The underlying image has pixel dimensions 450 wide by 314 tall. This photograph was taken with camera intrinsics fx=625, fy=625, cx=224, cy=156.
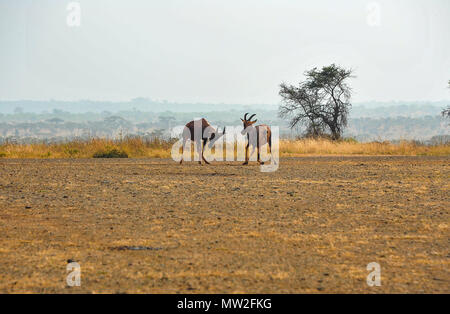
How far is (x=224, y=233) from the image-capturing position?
29.5 feet

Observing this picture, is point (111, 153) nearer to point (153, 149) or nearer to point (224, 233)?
point (153, 149)

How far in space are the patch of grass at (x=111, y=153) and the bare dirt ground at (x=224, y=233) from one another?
9071mm

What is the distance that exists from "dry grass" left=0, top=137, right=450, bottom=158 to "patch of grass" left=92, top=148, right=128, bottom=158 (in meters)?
0.10

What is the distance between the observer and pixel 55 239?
8641 mm

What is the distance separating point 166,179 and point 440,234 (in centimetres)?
883

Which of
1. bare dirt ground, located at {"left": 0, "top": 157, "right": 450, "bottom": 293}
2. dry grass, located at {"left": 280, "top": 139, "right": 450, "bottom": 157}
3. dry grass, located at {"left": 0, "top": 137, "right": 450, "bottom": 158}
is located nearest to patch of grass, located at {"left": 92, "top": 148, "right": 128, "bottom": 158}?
dry grass, located at {"left": 0, "top": 137, "right": 450, "bottom": 158}

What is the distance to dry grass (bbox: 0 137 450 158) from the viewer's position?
26.6 m

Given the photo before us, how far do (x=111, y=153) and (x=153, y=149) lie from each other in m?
2.22

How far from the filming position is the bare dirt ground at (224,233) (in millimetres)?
6500

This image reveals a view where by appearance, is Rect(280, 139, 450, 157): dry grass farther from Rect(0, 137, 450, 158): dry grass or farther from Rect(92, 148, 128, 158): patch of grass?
Rect(92, 148, 128, 158): patch of grass

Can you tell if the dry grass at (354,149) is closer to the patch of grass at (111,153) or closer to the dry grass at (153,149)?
the dry grass at (153,149)

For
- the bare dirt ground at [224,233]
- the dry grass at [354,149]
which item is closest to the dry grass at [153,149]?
the dry grass at [354,149]
